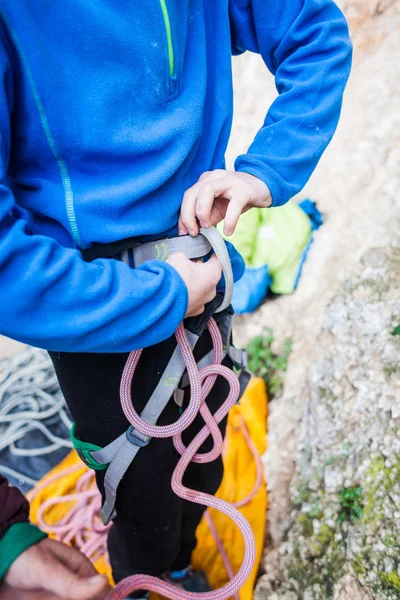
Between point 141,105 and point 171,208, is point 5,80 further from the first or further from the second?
point 171,208

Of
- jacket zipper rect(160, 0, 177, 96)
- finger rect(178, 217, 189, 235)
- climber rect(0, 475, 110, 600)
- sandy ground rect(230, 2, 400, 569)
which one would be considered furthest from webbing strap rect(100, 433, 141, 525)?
sandy ground rect(230, 2, 400, 569)

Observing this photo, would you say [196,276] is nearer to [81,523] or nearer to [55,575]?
[55,575]

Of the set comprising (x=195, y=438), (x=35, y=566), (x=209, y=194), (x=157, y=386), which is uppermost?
(x=209, y=194)

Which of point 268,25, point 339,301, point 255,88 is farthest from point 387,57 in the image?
point 268,25

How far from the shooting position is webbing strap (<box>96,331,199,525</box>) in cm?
112

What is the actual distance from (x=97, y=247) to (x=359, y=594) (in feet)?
3.79

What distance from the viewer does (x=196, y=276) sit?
95 centimetres

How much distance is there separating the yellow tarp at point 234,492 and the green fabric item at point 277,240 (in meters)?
0.75

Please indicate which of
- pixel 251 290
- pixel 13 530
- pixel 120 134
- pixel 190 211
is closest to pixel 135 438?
pixel 13 530

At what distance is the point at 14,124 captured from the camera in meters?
0.83

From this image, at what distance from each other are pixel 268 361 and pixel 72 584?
173 cm

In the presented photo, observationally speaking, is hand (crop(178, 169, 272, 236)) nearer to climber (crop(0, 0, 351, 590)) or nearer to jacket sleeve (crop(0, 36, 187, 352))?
climber (crop(0, 0, 351, 590))

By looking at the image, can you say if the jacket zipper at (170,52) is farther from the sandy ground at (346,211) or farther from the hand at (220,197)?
the sandy ground at (346,211)

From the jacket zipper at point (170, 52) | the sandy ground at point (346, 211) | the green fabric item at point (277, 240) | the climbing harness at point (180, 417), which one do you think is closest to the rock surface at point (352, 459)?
the sandy ground at point (346, 211)
